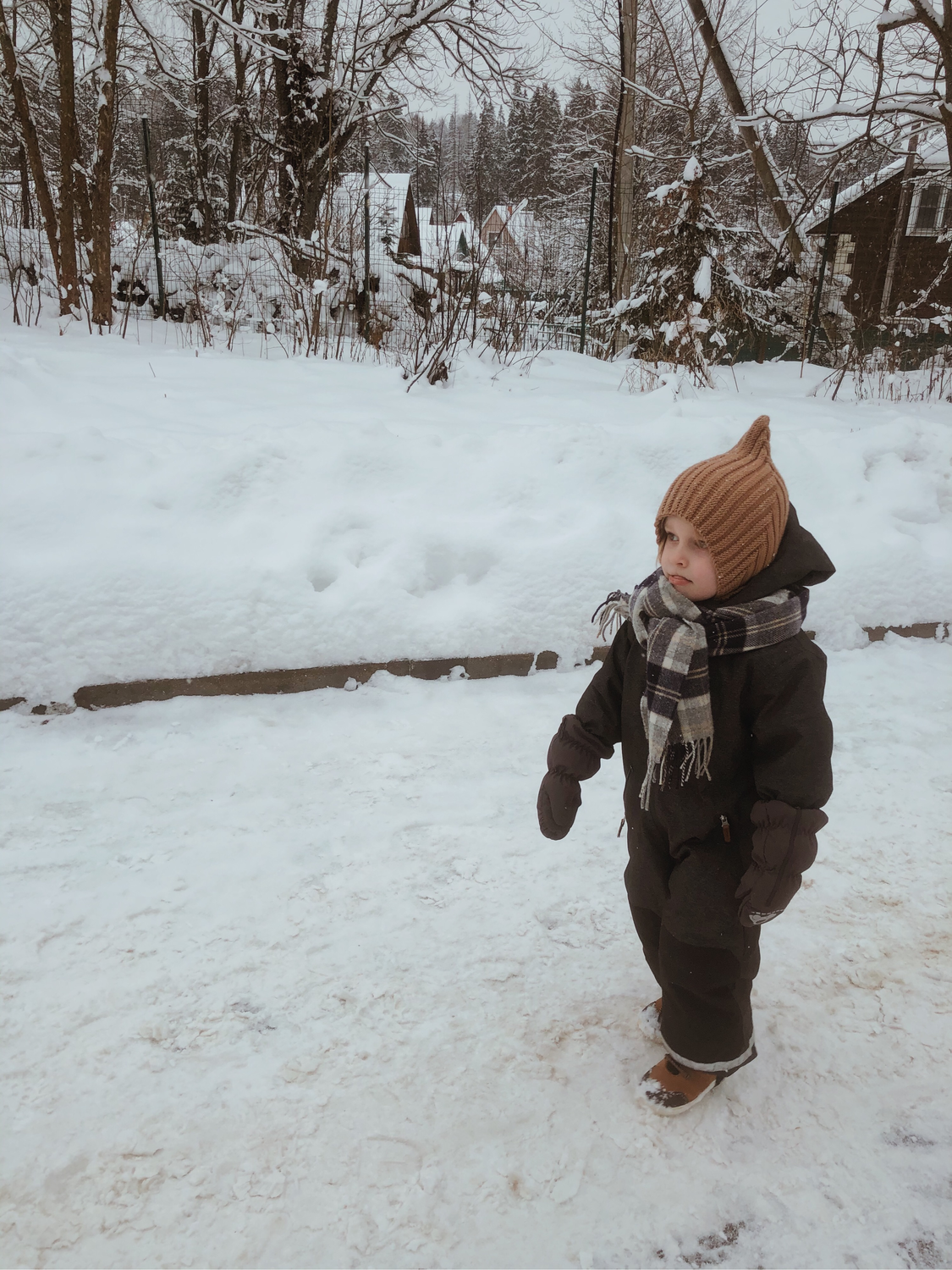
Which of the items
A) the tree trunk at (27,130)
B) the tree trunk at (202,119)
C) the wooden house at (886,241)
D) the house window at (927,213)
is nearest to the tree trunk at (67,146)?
the tree trunk at (27,130)

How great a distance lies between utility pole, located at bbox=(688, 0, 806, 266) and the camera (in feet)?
30.7

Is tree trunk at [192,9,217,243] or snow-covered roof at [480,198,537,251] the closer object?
snow-covered roof at [480,198,537,251]

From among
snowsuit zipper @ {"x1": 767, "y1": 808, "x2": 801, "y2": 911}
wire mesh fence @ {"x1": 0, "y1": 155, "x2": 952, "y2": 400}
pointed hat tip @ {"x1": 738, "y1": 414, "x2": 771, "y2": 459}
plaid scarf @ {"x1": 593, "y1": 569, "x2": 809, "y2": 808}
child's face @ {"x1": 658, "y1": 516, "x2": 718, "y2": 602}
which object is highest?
wire mesh fence @ {"x1": 0, "y1": 155, "x2": 952, "y2": 400}

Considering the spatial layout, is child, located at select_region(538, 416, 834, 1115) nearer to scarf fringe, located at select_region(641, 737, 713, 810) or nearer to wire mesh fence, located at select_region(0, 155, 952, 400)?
scarf fringe, located at select_region(641, 737, 713, 810)

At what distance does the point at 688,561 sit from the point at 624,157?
1392 centimetres

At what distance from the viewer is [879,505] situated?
427cm

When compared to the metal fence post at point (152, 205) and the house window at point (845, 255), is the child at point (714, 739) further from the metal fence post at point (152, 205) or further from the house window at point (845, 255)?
the house window at point (845, 255)

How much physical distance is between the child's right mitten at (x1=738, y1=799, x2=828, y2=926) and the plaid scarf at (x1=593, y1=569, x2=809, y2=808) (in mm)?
138

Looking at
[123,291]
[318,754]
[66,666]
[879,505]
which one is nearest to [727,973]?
[318,754]

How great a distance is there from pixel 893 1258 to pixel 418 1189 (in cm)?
85

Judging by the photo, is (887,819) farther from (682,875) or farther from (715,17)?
(715,17)

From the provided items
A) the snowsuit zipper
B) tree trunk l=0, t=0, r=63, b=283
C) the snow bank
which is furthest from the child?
tree trunk l=0, t=0, r=63, b=283

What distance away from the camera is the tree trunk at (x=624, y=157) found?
12.7 meters

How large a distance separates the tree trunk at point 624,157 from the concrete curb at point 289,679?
451 inches
